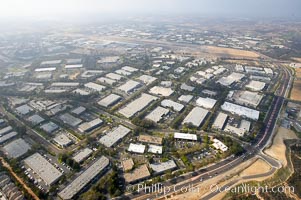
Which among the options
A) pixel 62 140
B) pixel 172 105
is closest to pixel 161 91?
pixel 172 105

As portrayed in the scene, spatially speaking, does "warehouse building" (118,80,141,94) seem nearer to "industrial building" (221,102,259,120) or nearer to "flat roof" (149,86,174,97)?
"flat roof" (149,86,174,97)

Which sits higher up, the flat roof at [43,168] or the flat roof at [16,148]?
the flat roof at [43,168]

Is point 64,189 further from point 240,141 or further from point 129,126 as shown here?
point 240,141

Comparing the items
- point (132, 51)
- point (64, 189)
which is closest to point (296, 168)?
point (64, 189)

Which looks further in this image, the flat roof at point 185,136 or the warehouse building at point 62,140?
the flat roof at point 185,136

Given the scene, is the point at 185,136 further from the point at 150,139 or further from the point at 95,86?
the point at 95,86

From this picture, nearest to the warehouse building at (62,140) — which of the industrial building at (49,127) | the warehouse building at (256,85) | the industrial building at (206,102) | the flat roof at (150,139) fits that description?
the industrial building at (49,127)

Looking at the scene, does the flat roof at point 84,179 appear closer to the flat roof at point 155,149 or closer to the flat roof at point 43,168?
Result: the flat roof at point 43,168
